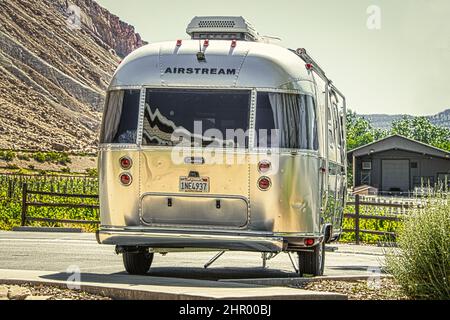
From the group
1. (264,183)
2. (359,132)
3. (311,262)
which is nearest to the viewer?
(264,183)

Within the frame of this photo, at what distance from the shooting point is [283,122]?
1275 cm

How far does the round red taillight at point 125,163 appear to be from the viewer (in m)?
12.9

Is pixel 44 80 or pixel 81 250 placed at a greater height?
pixel 44 80

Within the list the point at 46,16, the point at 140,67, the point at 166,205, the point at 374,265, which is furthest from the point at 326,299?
the point at 46,16

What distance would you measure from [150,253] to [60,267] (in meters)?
1.43

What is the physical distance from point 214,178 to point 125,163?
1.22 m

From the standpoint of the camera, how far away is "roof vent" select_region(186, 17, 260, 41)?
45.3 ft

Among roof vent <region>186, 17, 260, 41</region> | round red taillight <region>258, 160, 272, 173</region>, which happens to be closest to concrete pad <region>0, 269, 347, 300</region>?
round red taillight <region>258, 160, 272, 173</region>

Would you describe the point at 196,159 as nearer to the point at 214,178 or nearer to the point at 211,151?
the point at 211,151

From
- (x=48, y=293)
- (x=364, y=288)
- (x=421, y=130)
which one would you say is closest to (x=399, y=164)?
(x=364, y=288)

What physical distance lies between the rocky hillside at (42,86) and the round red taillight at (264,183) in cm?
12343

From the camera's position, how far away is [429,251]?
1055 cm
